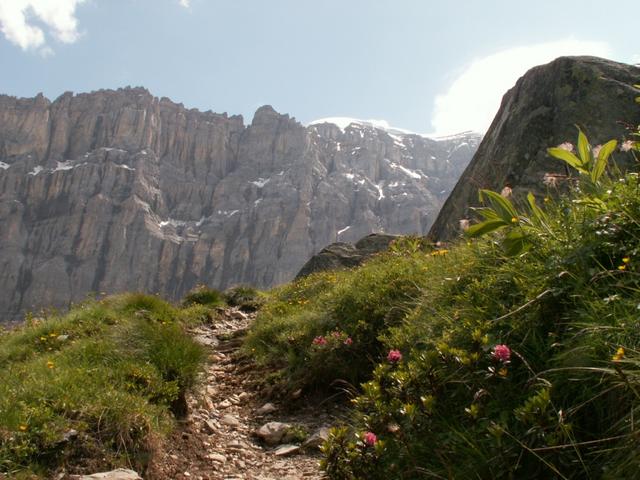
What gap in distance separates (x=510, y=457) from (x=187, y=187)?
522 feet

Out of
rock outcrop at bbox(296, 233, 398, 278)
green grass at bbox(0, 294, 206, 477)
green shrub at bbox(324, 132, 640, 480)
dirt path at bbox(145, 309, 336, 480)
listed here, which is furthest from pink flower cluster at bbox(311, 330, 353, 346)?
rock outcrop at bbox(296, 233, 398, 278)

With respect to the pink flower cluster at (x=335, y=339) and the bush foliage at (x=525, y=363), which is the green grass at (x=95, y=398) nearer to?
the pink flower cluster at (x=335, y=339)

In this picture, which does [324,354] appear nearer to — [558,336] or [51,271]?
[558,336]

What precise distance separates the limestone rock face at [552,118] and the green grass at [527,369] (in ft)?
13.6

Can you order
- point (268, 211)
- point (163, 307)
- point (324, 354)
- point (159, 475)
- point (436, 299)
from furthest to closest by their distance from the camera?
point (268, 211) → point (163, 307) → point (324, 354) → point (436, 299) → point (159, 475)

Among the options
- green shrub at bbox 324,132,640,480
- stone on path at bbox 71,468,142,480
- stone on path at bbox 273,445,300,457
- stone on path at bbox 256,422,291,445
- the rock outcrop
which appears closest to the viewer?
green shrub at bbox 324,132,640,480

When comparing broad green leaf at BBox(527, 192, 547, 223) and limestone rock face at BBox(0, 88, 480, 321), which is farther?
limestone rock face at BBox(0, 88, 480, 321)

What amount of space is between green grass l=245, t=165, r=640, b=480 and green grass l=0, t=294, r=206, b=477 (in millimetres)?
2114

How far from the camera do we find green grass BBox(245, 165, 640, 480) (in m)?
2.64

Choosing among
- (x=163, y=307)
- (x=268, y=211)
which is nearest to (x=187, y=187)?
(x=268, y=211)

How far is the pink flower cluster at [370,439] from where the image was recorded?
3316 millimetres

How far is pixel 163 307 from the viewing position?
36.7 ft

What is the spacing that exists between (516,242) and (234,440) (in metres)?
3.73

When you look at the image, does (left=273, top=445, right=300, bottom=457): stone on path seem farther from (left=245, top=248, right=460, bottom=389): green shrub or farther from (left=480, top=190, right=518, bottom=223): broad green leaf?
(left=480, top=190, right=518, bottom=223): broad green leaf
